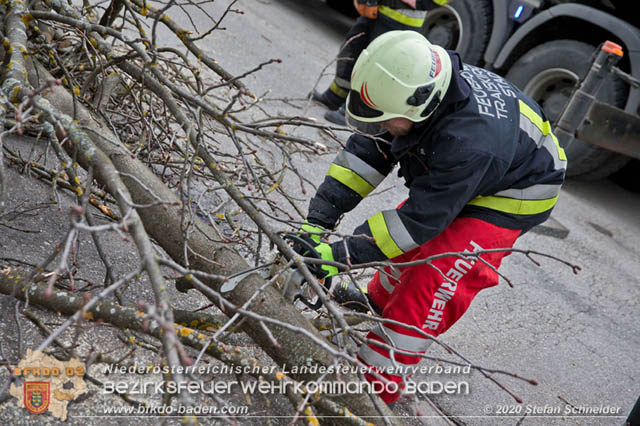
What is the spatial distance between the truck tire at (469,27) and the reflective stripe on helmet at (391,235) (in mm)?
4058

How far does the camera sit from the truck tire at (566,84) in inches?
188

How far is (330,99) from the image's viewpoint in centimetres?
494

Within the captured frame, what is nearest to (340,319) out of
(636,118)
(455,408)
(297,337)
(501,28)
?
(297,337)

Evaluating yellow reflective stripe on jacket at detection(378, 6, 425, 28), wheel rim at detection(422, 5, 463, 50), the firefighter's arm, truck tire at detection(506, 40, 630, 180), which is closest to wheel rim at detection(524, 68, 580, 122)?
truck tire at detection(506, 40, 630, 180)

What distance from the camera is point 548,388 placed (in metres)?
2.70

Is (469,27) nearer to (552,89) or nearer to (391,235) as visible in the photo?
(552,89)

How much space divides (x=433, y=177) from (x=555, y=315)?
181 centimetres

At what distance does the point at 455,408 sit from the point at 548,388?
60 centimetres

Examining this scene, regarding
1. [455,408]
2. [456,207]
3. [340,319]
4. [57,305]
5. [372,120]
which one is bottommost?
[455,408]

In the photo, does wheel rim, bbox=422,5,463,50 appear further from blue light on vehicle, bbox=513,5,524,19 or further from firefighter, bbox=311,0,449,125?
firefighter, bbox=311,0,449,125

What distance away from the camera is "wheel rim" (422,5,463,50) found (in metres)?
5.93

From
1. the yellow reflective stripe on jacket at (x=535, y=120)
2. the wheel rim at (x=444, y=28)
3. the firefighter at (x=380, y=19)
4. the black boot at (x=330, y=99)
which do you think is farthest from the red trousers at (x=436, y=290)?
→ the wheel rim at (x=444, y=28)

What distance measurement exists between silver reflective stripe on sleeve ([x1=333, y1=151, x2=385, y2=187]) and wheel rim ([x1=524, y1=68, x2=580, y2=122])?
10.6 ft

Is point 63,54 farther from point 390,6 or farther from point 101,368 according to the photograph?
point 390,6
